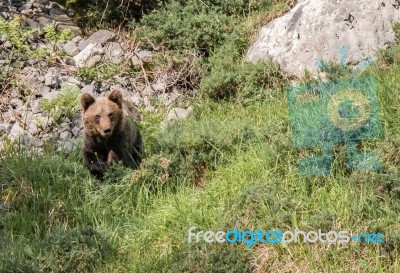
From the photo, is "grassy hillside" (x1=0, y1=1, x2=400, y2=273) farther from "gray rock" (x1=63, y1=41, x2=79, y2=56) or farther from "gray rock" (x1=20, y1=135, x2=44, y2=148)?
"gray rock" (x1=63, y1=41, x2=79, y2=56)

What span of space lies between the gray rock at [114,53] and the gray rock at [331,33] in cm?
189

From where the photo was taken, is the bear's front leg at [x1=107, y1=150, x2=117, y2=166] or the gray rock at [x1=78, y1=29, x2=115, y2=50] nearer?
the bear's front leg at [x1=107, y1=150, x2=117, y2=166]

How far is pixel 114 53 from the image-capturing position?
10.1 metres

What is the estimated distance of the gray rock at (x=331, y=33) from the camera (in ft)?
29.1

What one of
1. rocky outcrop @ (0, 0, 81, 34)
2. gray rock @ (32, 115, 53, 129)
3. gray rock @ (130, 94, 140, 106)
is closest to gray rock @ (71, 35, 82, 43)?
rocky outcrop @ (0, 0, 81, 34)

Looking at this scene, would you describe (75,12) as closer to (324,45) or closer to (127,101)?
(127,101)

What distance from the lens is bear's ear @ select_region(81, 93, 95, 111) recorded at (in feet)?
25.4

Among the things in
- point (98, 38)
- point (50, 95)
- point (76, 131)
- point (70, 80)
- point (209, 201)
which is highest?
point (98, 38)

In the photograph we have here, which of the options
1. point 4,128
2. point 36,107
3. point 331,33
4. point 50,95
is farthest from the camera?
point 50,95

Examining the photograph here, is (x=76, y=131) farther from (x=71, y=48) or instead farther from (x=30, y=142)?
(x=71, y=48)

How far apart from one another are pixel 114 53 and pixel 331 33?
117 inches

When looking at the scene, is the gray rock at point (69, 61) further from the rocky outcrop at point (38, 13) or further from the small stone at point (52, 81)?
the rocky outcrop at point (38, 13)

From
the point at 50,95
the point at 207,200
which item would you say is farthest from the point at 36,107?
the point at 207,200

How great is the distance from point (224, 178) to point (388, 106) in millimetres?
1722
